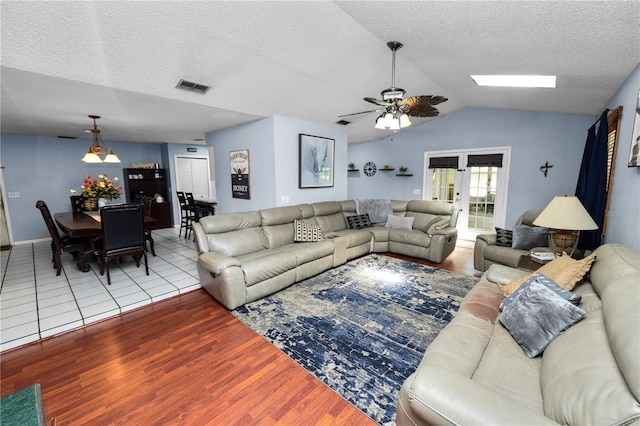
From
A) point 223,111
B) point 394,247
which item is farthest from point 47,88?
point 394,247

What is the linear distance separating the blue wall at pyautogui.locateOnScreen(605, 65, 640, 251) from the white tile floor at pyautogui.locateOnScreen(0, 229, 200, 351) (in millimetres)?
4299

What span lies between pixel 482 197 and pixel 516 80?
2.84m

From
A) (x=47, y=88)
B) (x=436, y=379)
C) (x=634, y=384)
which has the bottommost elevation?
(x=436, y=379)

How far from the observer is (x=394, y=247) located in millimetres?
4738

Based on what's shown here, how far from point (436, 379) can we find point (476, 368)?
0.51 metres

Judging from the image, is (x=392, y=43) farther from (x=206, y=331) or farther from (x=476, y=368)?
(x=206, y=331)

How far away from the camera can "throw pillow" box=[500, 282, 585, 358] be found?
1.46 meters

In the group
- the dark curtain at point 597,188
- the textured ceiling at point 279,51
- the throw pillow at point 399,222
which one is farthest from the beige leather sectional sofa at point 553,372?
the throw pillow at point 399,222

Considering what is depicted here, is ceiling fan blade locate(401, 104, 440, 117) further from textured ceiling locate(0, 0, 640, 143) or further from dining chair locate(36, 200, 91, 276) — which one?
dining chair locate(36, 200, 91, 276)

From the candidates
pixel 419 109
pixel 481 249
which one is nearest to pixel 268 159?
pixel 419 109

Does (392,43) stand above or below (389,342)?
above

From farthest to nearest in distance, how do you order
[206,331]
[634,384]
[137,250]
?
[137,250] < [206,331] < [634,384]

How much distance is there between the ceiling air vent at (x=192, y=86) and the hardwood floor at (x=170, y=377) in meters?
2.46

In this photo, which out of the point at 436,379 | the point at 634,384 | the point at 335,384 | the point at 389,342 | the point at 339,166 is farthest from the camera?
the point at 339,166
